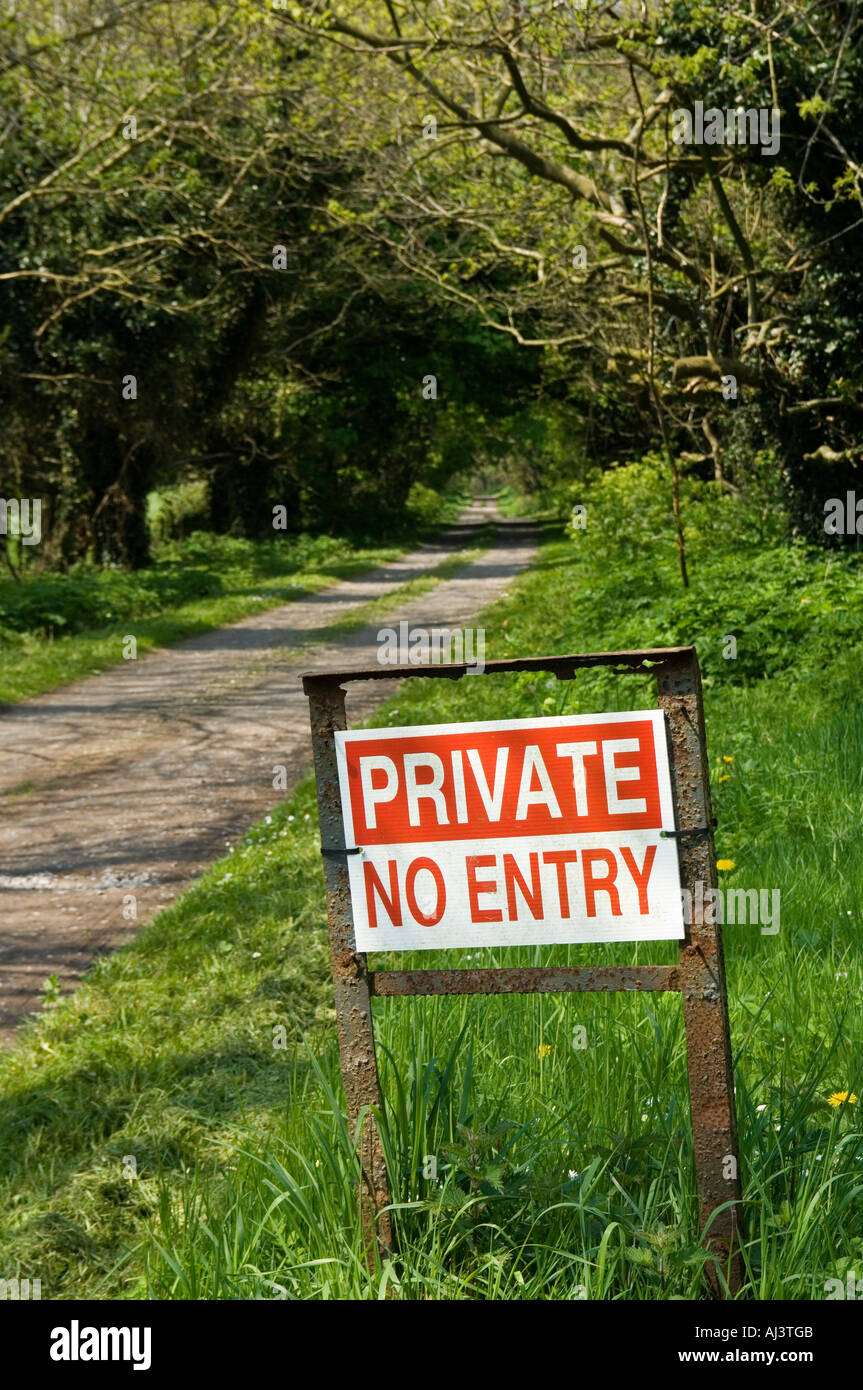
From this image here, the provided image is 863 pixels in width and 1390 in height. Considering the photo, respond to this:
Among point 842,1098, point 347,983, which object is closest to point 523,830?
point 347,983

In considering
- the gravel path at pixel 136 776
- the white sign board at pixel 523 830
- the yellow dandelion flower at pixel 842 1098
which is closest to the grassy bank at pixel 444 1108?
the yellow dandelion flower at pixel 842 1098

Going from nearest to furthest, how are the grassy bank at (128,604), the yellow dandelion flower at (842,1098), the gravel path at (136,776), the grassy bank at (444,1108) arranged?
1. the grassy bank at (444,1108)
2. the yellow dandelion flower at (842,1098)
3. the gravel path at (136,776)
4. the grassy bank at (128,604)

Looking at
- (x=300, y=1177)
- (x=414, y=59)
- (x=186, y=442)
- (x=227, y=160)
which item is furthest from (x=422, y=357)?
(x=300, y=1177)

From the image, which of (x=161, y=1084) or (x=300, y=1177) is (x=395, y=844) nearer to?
(x=300, y=1177)

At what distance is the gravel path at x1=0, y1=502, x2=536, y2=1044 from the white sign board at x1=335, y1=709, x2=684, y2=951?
9.48ft

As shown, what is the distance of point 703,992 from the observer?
250 centimetres

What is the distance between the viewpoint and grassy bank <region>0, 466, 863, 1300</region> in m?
2.60

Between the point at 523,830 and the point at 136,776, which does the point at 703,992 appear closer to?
the point at 523,830

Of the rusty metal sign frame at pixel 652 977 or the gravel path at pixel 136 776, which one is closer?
the rusty metal sign frame at pixel 652 977

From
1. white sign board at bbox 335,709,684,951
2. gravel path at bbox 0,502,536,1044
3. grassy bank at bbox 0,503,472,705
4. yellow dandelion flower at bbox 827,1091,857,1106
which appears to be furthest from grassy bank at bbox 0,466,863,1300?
grassy bank at bbox 0,503,472,705

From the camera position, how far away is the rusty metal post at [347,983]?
2.63 metres

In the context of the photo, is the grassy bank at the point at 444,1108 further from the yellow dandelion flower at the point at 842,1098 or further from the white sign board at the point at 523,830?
the white sign board at the point at 523,830

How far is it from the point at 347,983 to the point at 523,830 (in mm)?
499

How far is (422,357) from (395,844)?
34187 mm
